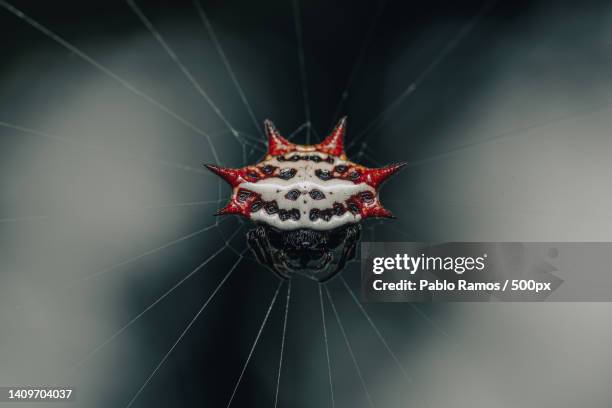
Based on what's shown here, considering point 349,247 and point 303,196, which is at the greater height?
point 303,196

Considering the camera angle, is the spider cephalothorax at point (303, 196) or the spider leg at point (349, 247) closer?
the spider cephalothorax at point (303, 196)

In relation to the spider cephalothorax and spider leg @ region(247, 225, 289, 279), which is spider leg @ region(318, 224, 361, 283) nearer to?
the spider cephalothorax

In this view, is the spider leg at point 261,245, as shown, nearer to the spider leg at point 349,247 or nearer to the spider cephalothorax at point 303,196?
the spider cephalothorax at point 303,196

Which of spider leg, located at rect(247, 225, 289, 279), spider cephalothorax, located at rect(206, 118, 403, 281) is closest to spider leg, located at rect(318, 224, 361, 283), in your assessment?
spider cephalothorax, located at rect(206, 118, 403, 281)

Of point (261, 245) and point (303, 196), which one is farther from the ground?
point (303, 196)

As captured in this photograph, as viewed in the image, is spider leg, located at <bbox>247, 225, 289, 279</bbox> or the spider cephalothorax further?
spider leg, located at <bbox>247, 225, 289, 279</bbox>

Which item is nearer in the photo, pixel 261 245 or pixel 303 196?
pixel 303 196

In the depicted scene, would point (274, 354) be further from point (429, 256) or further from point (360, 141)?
point (429, 256)

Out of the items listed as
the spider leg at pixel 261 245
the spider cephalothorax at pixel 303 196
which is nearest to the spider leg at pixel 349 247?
the spider cephalothorax at pixel 303 196
